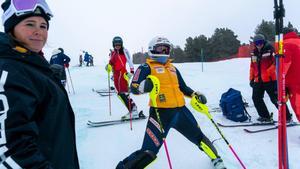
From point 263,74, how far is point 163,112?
3.13 meters

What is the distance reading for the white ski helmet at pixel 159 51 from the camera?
4004mm

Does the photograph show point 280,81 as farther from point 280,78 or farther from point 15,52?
point 15,52

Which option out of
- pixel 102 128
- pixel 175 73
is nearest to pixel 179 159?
pixel 175 73

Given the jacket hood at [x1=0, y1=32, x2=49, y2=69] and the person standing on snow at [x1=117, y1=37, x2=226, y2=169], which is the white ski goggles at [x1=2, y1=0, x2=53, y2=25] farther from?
the person standing on snow at [x1=117, y1=37, x2=226, y2=169]

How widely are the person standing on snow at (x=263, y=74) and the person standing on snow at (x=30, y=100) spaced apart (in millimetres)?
5032

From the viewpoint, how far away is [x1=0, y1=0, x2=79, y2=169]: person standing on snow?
126cm

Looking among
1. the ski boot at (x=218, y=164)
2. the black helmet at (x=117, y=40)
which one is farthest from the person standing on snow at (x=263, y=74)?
the black helmet at (x=117, y=40)

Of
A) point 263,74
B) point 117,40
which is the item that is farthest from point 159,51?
point 117,40

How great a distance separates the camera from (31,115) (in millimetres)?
1324

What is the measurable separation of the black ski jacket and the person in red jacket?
3.89m

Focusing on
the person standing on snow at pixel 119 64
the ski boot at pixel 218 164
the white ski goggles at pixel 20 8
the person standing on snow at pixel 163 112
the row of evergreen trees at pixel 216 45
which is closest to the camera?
the white ski goggles at pixel 20 8

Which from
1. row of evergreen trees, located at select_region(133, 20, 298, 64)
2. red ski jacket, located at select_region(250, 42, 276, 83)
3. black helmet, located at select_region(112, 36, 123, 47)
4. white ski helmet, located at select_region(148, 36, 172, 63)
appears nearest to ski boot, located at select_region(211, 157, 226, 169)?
white ski helmet, located at select_region(148, 36, 172, 63)

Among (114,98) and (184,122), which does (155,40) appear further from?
(114,98)

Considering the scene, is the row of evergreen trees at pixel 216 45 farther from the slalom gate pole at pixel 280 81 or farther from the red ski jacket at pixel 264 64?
the slalom gate pole at pixel 280 81
